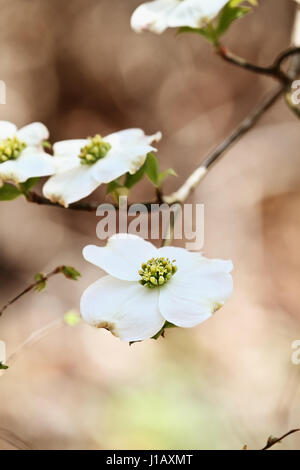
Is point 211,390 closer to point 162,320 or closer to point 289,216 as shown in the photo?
point 289,216

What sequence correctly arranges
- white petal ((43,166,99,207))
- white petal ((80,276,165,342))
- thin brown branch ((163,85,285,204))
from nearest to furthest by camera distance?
white petal ((80,276,165,342)), white petal ((43,166,99,207)), thin brown branch ((163,85,285,204))

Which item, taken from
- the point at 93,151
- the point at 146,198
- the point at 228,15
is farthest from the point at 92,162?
the point at 146,198

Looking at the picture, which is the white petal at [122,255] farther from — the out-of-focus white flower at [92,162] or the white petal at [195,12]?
the white petal at [195,12]

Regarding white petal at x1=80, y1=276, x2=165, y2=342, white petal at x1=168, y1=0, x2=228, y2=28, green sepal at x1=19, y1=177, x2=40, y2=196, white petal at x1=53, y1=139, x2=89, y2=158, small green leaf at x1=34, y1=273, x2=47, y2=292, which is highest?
white petal at x1=168, y1=0, x2=228, y2=28

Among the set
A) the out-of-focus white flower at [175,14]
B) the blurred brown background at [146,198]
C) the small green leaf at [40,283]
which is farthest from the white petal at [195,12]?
the blurred brown background at [146,198]

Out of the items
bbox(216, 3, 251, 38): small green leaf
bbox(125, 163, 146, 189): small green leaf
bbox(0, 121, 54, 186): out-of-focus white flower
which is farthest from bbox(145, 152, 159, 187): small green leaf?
bbox(216, 3, 251, 38): small green leaf

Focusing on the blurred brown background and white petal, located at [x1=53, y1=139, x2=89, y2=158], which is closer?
white petal, located at [x1=53, y1=139, x2=89, y2=158]

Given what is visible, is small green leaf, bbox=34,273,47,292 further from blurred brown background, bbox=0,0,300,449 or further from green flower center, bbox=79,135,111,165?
blurred brown background, bbox=0,0,300,449

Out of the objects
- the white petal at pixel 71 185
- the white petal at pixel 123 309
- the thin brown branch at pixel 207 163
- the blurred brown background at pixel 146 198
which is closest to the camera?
the white petal at pixel 123 309
